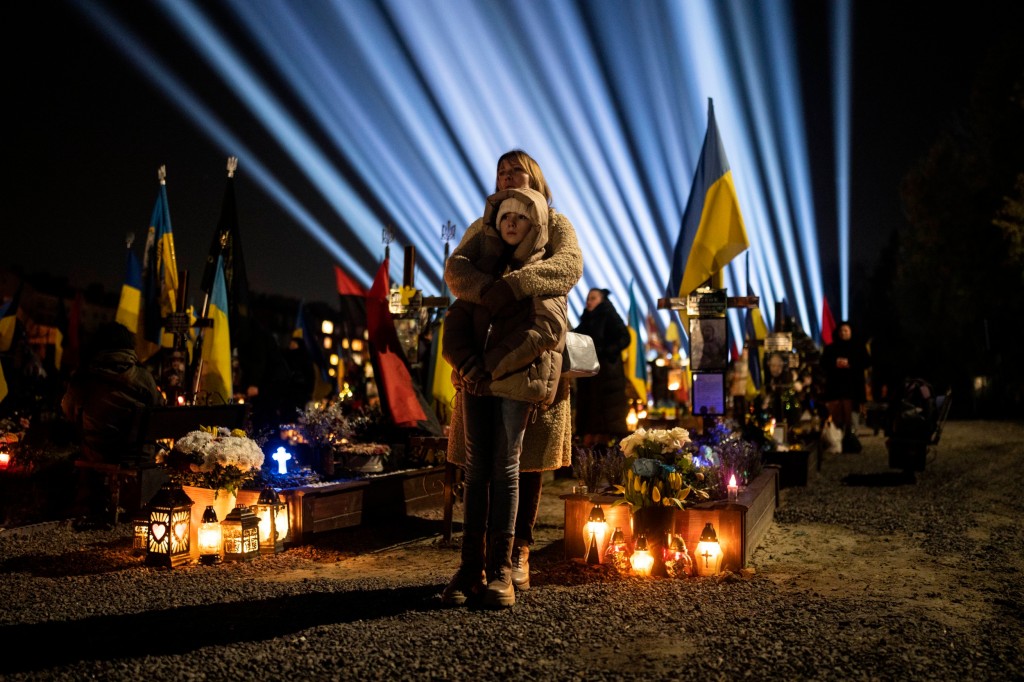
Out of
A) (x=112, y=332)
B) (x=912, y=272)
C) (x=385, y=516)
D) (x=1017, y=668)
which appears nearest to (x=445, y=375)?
(x=385, y=516)

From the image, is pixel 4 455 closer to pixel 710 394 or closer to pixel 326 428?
pixel 326 428

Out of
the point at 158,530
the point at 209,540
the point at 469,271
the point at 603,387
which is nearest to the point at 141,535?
the point at 158,530

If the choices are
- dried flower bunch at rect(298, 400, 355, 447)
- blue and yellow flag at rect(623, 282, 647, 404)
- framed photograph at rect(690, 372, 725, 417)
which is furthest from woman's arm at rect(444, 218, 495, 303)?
blue and yellow flag at rect(623, 282, 647, 404)

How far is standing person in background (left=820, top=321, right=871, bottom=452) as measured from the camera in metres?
11.3

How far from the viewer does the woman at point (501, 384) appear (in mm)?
3697

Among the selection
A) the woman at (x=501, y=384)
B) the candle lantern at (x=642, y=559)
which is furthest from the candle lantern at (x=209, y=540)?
the candle lantern at (x=642, y=559)

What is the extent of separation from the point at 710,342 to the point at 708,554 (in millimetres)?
3886

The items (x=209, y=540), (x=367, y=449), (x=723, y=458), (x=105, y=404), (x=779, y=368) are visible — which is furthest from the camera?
(x=779, y=368)

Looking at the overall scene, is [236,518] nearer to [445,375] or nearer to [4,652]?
[4,652]

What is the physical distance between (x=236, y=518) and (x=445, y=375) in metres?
3.73

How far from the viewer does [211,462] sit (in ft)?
17.5

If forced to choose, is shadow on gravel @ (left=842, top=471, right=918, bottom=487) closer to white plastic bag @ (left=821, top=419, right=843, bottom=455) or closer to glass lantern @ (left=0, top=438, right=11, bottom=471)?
white plastic bag @ (left=821, top=419, right=843, bottom=455)

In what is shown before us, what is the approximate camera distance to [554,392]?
12.7 ft

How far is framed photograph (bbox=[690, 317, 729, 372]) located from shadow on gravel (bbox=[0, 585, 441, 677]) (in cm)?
481
